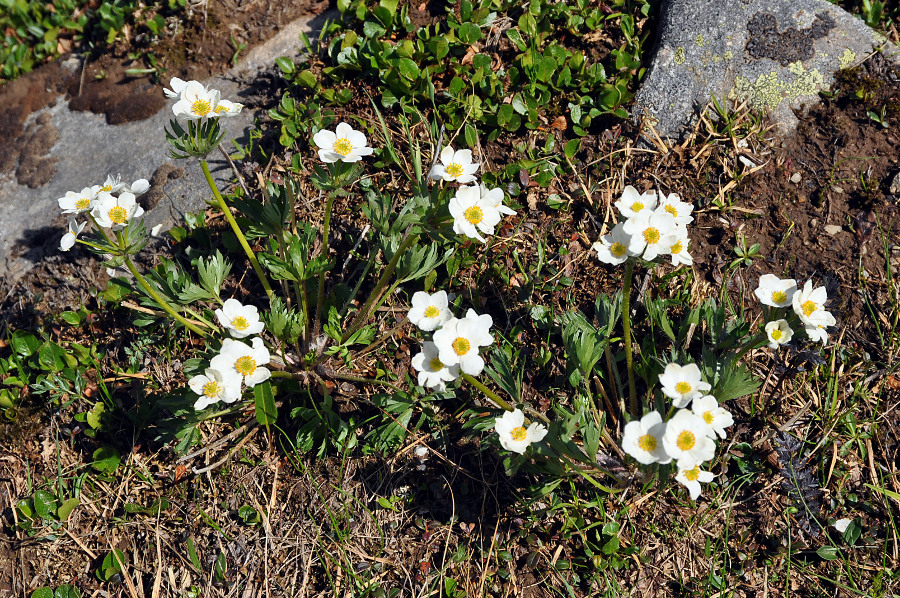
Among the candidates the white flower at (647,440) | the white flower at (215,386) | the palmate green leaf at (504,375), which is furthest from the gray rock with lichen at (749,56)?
the white flower at (215,386)

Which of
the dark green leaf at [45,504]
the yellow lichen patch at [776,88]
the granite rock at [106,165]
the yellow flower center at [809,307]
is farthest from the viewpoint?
the granite rock at [106,165]

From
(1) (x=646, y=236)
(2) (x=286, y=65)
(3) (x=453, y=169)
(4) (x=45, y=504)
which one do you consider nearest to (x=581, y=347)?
(1) (x=646, y=236)

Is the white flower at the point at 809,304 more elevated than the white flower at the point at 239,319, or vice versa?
the white flower at the point at 809,304

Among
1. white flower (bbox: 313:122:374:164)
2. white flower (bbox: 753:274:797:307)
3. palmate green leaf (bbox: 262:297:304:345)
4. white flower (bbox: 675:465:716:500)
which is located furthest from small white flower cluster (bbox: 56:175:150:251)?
white flower (bbox: 753:274:797:307)

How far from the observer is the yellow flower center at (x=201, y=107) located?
8.47 ft

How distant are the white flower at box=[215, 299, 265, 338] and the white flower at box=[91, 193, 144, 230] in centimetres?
57

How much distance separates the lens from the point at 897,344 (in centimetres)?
300

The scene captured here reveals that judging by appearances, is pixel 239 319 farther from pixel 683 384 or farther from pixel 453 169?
pixel 683 384

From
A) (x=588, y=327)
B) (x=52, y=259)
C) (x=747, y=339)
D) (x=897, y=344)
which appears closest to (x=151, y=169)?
(x=52, y=259)

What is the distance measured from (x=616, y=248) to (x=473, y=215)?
57 cm

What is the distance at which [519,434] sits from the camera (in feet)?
7.87

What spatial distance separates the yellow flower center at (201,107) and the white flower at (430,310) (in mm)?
1184

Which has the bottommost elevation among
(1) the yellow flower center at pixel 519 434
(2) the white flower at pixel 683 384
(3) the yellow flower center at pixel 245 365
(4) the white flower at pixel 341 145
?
(1) the yellow flower center at pixel 519 434

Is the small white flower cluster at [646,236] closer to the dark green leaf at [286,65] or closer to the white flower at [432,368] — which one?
the white flower at [432,368]
